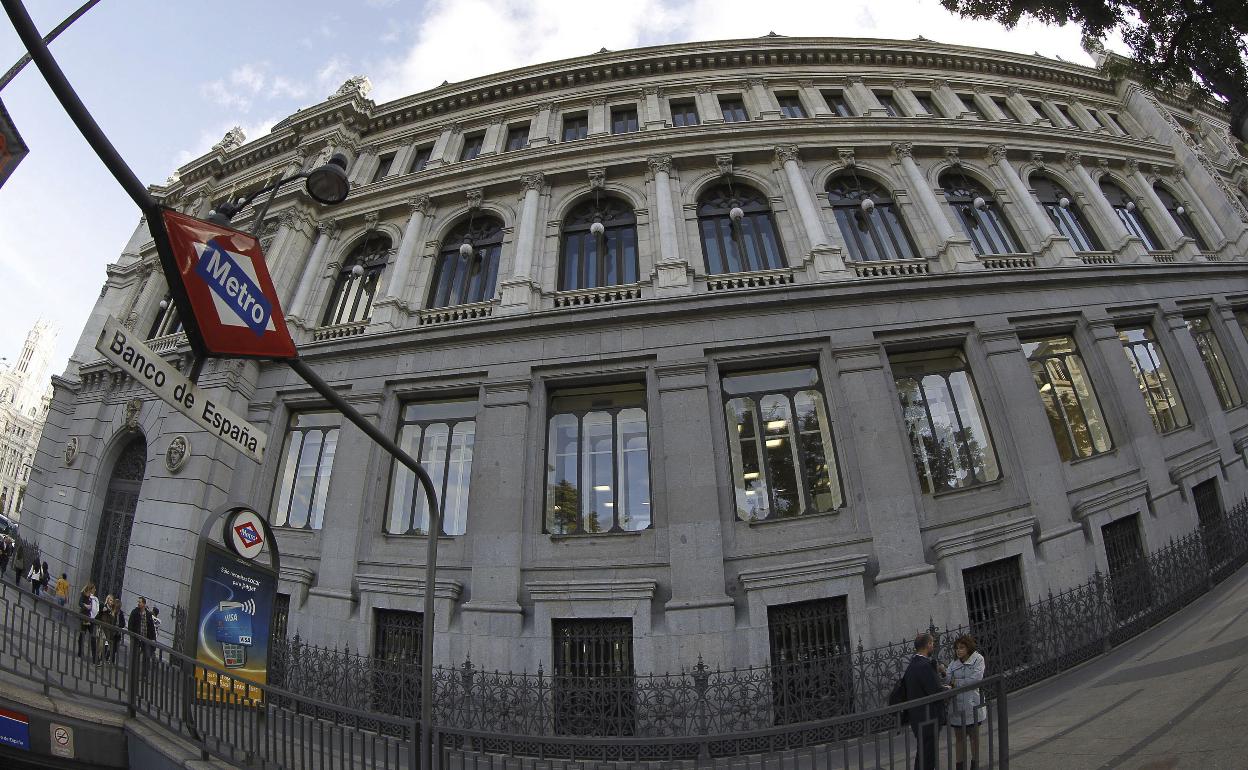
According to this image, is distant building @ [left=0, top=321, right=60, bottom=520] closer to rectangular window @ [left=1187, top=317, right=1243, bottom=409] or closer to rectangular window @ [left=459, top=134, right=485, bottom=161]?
rectangular window @ [left=459, top=134, right=485, bottom=161]

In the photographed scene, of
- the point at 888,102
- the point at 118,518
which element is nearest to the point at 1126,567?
the point at 888,102

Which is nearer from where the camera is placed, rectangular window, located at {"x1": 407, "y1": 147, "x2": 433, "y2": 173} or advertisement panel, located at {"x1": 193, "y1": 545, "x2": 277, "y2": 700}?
advertisement panel, located at {"x1": 193, "y1": 545, "x2": 277, "y2": 700}

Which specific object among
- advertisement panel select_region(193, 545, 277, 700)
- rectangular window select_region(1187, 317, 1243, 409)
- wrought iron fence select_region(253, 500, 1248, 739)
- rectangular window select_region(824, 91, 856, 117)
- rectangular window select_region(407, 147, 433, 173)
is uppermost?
rectangular window select_region(824, 91, 856, 117)

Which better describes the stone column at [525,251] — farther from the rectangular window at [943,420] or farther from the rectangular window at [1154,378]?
the rectangular window at [1154,378]

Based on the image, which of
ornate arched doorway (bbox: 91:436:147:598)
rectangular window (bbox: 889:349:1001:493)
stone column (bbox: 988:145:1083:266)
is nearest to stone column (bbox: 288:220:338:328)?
ornate arched doorway (bbox: 91:436:147:598)

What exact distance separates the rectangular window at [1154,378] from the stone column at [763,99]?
1226cm

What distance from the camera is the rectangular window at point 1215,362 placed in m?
16.6

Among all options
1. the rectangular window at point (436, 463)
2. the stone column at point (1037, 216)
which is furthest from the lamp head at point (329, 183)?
the stone column at point (1037, 216)

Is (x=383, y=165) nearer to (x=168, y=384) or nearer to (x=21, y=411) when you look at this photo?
(x=168, y=384)

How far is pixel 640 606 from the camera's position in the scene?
10680 mm

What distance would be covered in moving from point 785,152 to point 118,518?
24318 millimetres

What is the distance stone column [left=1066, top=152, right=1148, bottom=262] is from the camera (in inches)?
651

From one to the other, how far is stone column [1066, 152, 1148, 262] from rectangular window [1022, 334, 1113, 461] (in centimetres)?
482

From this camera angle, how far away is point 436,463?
13602 mm
